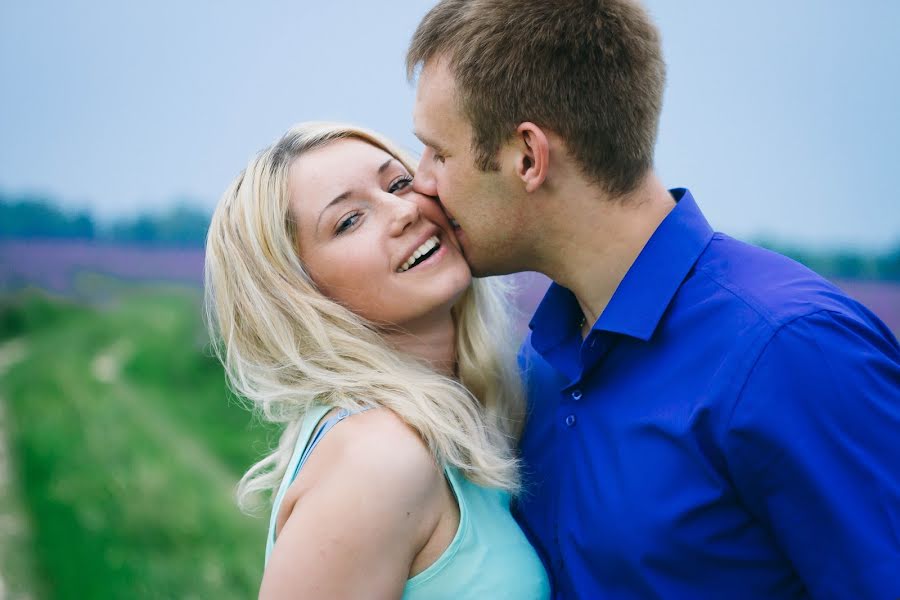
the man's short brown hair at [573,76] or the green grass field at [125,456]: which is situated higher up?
the man's short brown hair at [573,76]

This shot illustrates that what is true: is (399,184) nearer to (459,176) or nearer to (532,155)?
(459,176)

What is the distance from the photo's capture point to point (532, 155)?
6.06 ft

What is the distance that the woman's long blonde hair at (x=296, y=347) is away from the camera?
1864mm

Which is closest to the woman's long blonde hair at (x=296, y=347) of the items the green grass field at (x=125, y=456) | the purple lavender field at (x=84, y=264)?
the green grass field at (x=125, y=456)

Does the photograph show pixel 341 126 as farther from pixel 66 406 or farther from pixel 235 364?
pixel 66 406

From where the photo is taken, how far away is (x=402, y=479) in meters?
1.64

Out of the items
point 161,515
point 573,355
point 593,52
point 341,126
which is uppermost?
point 593,52

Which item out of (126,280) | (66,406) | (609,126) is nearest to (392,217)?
→ (609,126)

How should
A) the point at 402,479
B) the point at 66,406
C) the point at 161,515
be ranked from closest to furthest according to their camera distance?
the point at 402,479 < the point at 161,515 < the point at 66,406

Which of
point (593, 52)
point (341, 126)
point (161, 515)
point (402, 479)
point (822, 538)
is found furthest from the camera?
point (161, 515)

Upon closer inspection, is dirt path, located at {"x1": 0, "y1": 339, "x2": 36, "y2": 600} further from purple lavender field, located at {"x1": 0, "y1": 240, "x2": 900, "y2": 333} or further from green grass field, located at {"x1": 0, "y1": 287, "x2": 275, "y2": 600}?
purple lavender field, located at {"x1": 0, "y1": 240, "x2": 900, "y2": 333}

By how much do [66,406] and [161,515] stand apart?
145 cm

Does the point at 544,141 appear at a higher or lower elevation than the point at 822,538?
higher

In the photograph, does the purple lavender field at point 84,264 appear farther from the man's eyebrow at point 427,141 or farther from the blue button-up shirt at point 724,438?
the blue button-up shirt at point 724,438
